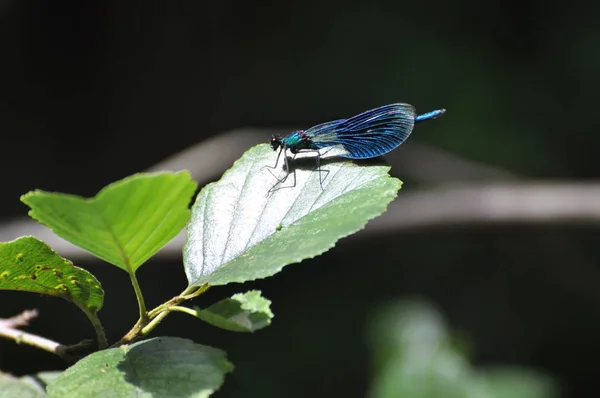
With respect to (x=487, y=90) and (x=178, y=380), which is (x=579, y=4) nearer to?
(x=487, y=90)

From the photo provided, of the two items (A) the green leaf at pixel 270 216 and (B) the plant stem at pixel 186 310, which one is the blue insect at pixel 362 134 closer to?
(A) the green leaf at pixel 270 216

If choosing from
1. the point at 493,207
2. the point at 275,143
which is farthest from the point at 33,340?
the point at 493,207

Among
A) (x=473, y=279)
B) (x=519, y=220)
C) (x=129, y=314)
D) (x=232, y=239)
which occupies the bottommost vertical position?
(x=473, y=279)

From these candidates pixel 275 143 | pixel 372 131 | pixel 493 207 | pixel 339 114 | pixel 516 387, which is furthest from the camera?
pixel 339 114

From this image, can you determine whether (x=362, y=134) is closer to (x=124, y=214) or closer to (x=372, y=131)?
(x=372, y=131)

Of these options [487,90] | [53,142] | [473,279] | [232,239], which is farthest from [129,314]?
[232,239]

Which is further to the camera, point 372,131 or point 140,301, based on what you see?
point 372,131

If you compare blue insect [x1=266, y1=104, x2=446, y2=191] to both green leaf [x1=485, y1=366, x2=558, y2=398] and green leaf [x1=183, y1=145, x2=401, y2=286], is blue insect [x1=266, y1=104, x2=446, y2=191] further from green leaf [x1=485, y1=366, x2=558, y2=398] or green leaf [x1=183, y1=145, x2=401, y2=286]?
green leaf [x1=485, y1=366, x2=558, y2=398]
